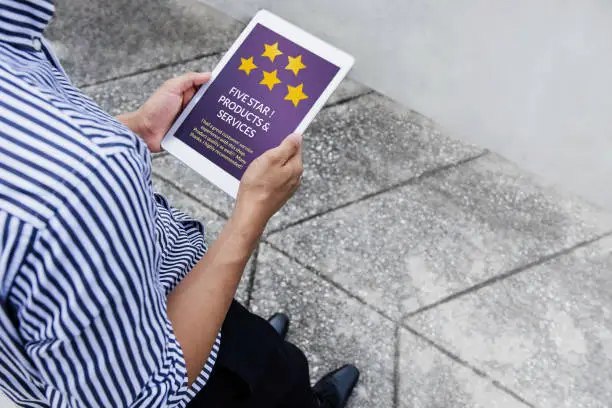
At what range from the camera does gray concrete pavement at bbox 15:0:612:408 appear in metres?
2.24

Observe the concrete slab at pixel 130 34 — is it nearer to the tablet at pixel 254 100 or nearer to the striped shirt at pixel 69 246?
the tablet at pixel 254 100

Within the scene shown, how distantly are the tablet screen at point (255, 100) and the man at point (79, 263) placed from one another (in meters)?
0.39

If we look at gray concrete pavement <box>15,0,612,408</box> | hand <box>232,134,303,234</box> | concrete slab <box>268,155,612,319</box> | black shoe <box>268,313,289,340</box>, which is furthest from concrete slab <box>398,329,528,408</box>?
hand <box>232,134,303,234</box>

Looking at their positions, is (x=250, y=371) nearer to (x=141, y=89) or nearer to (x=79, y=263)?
(x=79, y=263)

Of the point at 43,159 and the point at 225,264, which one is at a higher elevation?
the point at 43,159

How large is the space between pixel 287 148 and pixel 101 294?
67 centimetres

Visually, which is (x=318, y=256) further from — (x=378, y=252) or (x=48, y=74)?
(x=48, y=74)

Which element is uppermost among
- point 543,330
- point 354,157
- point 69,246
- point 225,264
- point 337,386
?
point 69,246

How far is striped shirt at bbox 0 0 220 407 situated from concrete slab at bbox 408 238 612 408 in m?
1.66

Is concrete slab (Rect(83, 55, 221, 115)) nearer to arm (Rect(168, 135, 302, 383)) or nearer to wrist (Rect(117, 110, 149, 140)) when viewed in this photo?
wrist (Rect(117, 110, 149, 140))

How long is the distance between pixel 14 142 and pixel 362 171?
2.13 metres

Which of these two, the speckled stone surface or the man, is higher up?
the man

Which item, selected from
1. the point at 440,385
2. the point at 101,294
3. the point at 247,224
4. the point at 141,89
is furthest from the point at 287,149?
the point at 141,89

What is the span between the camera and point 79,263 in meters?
0.69
